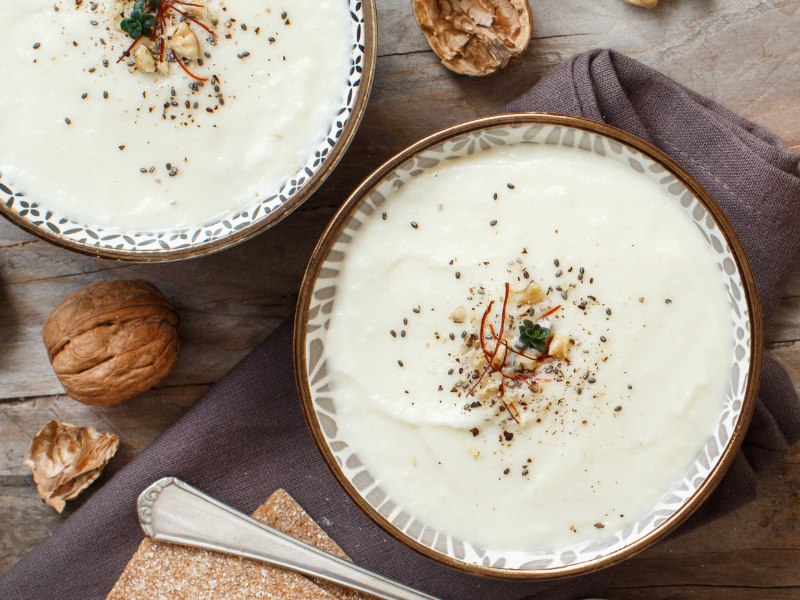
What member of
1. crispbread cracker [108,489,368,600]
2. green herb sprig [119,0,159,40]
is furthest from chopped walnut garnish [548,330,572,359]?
green herb sprig [119,0,159,40]

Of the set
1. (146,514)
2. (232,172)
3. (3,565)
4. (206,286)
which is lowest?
(3,565)

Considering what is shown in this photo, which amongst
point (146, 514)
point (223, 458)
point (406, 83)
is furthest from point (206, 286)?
point (406, 83)

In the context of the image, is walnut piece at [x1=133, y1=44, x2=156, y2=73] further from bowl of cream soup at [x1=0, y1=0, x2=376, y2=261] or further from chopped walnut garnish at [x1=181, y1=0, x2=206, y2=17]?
chopped walnut garnish at [x1=181, y1=0, x2=206, y2=17]

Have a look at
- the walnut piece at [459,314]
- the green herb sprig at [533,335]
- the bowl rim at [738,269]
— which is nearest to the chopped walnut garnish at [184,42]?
the bowl rim at [738,269]

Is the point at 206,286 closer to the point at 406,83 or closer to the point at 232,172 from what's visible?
the point at 232,172

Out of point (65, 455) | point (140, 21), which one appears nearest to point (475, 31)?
point (140, 21)

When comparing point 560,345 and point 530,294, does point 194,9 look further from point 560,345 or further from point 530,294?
point 560,345

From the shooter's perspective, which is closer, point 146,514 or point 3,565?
point 146,514
